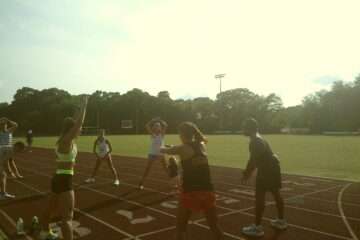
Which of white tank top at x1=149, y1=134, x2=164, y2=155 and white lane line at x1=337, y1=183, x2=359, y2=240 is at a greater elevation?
white tank top at x1=149, y1=134, x2=164, y2=155

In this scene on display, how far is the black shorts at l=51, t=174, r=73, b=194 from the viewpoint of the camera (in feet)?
17.4

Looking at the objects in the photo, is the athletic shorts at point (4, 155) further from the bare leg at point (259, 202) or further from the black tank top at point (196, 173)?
the bare leg at point (259, 202)

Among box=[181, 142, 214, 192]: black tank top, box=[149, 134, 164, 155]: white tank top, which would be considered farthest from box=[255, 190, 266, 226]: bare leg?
box=[149, 134, 164, 155]: white tank top

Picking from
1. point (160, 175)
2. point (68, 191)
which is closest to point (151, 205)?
point (68, 191)

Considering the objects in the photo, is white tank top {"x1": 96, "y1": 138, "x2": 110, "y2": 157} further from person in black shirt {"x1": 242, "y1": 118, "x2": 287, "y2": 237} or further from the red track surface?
person in black shirt {"x1": 242, "y1": 118, "x2": 287, "y2": 237}

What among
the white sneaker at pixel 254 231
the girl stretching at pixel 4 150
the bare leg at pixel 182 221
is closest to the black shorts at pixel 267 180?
the white sneaker at pixel 254 231

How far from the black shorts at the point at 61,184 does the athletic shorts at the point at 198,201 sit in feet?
6.16

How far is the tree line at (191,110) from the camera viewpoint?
95062 mm

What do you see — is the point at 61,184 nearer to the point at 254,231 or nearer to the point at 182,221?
the point at 182,221

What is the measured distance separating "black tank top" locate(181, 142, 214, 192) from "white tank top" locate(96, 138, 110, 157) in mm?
8181

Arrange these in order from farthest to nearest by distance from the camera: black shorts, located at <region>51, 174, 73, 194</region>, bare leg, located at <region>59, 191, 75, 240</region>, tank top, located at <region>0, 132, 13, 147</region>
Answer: tank top, located at <region>0, 132, 13, 147</region>
black shorts, located at <region>51, 174, 73, 194</region>
bare leg, located at <region>59, 191, 75, 240</region>

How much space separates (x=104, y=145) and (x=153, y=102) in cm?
9172

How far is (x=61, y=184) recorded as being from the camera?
17.5ft

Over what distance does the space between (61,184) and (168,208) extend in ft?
13.3
